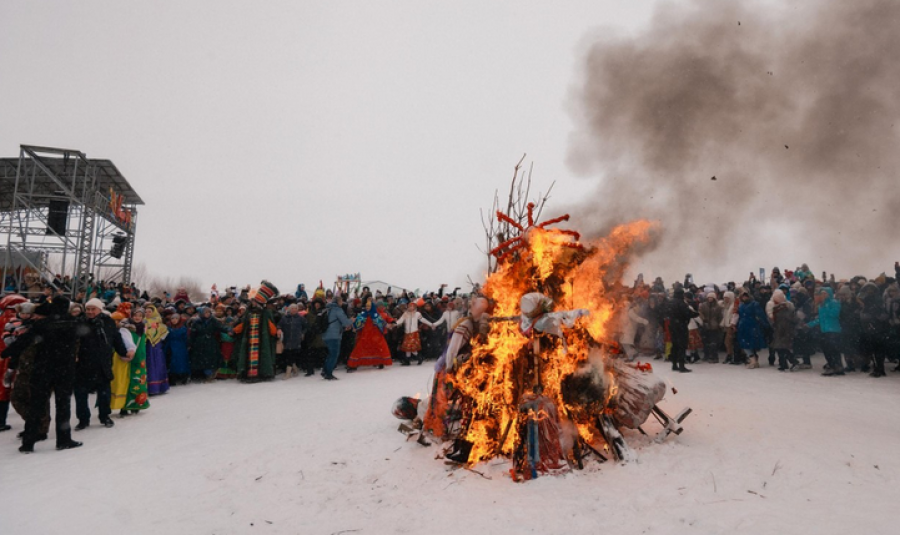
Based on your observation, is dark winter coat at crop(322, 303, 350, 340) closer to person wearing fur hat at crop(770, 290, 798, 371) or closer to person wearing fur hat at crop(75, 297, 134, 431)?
person wearing fur hat at crop(75, 297, 134, 431)

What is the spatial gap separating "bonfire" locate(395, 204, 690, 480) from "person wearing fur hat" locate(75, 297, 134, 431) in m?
4.52

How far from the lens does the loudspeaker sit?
48.6ft

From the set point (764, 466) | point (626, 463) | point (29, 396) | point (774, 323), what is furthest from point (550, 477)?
point (774, 323)

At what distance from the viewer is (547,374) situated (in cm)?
526

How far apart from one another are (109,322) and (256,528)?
5245 millimetres

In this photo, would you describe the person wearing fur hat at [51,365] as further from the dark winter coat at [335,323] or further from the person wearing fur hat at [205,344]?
the dark winter coat at [335,323]

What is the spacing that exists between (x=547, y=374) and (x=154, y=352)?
7768 mm

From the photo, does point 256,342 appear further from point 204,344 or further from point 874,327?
point 874,327

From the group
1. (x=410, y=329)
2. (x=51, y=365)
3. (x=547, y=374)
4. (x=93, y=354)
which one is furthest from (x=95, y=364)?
(x=410, y=329)

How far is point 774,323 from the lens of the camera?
10.6m

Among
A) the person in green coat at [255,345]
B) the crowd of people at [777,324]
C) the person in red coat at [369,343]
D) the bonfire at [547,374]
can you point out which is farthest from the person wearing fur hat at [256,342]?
the crowd of people at [777,324]

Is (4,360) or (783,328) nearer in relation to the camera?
(4,360)

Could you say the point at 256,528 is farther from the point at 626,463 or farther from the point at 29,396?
the point at 29,396

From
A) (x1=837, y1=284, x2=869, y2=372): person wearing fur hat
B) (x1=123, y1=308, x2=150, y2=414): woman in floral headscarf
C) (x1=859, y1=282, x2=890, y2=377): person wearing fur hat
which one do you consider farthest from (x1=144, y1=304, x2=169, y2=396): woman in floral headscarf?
(x1=859, y1=282, x2=890, y2=377): person wearing fur hat
